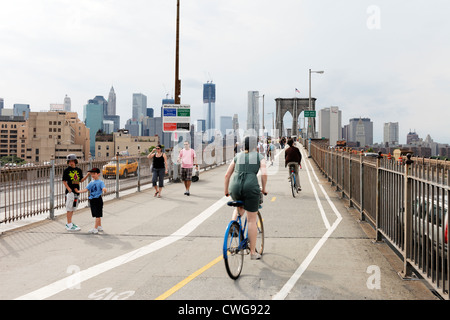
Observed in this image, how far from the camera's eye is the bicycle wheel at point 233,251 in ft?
17.8

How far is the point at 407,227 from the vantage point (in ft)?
19.7

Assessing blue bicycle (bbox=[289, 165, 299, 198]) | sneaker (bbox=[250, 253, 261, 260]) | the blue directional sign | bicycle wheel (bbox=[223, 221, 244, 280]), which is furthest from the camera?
the blue directional sign

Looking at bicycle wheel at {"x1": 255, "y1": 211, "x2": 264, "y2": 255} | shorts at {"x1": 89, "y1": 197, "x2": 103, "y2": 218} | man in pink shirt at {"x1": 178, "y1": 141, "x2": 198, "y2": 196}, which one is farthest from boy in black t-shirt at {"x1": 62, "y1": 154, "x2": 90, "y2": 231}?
man in pink shirt at {"x1": 178, "y1": 141, "x2": 198, "y2": 196}

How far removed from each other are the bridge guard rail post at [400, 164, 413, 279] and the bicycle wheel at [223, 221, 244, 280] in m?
2.29

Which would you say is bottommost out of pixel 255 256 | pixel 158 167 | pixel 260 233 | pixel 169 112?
pixel 255 256

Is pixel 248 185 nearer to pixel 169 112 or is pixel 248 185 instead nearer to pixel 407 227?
pixel 407 227

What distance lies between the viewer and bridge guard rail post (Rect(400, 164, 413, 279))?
5879 millimetres

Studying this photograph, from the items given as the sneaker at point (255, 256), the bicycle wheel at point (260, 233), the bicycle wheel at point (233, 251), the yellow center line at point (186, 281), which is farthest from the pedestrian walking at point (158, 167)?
the bicycle wheel at point (233, 251)

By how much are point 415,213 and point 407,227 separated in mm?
309

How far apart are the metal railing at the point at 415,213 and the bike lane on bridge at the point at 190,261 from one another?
34 centimetres

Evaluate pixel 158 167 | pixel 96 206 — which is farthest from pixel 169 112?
pixel 96 206

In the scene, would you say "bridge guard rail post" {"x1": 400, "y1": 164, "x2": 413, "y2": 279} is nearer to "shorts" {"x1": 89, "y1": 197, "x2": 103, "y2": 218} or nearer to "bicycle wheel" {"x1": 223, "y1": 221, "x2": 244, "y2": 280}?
"bicycle wheel" {"x1": 223, "y1": 221, "x2": 244, "y2": 280}
